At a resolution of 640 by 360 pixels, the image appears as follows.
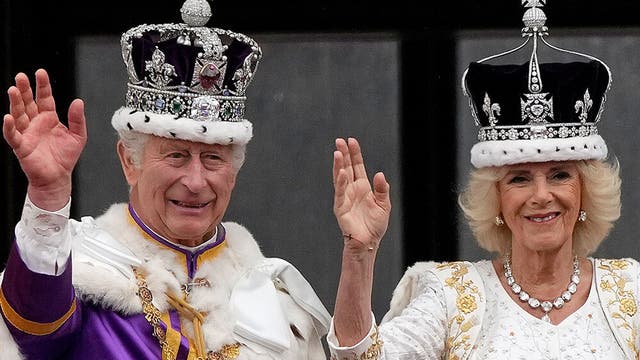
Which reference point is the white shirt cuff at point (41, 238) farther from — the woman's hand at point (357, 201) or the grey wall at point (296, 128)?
the grey wall at point (296, 128)

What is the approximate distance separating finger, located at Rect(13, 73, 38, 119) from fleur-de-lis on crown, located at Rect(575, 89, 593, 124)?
1.65 meters

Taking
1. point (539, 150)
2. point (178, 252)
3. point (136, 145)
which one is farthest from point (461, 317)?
point (136, 145)

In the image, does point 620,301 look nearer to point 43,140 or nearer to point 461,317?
point 461,317

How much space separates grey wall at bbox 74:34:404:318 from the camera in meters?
6.46

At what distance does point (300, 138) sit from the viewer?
650cm

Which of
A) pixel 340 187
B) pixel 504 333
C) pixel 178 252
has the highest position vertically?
pixel 340 187

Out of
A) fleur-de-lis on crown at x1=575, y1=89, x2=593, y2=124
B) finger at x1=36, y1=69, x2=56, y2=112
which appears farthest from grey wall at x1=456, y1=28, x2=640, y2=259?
finger at x1=36, y1=69, x2=56, y2=112

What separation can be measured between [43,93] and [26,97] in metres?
0.05

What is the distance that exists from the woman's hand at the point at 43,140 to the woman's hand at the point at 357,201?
700 millimetres

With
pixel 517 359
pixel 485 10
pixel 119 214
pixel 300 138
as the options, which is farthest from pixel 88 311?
pixel 485 10

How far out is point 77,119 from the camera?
4.30 metres

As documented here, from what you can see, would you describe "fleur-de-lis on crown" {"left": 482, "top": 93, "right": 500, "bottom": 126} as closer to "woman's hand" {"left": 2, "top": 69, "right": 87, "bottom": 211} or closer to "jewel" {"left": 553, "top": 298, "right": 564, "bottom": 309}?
"jewel" {"left": 553, "top": 298, "right": 564, "bottom": 309}

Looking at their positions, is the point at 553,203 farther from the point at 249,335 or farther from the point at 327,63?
the point at 327,63

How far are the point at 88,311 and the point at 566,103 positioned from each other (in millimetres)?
1517
